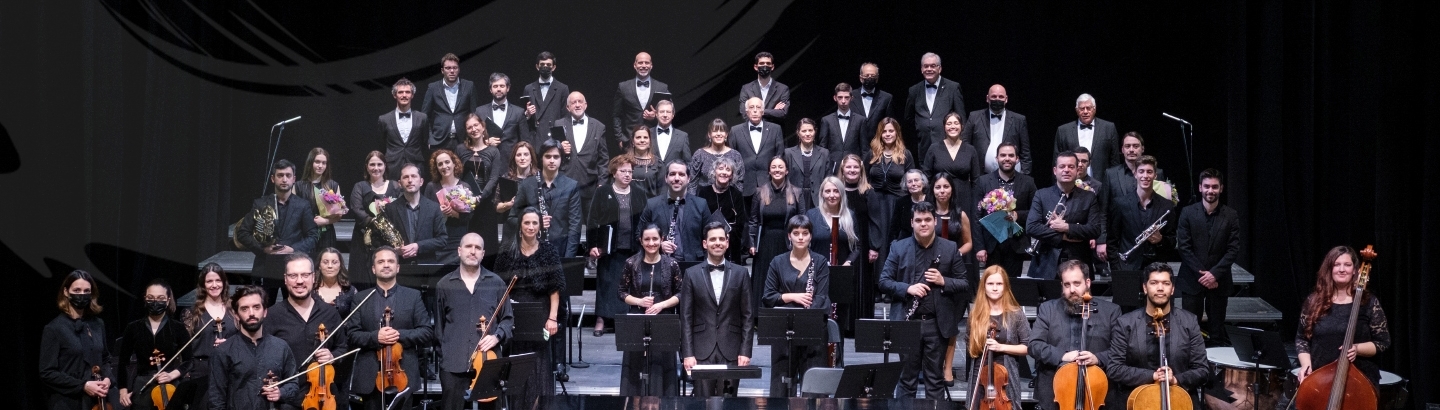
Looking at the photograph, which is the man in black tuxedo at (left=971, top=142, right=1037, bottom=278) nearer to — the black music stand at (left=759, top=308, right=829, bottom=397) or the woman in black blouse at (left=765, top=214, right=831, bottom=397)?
the woman in black blouse at (left=765, top=214, right=831, bottom=397)

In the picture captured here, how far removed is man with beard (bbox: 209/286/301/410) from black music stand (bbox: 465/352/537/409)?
35.1 inches

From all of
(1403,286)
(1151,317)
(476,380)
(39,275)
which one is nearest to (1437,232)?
(1403,286)

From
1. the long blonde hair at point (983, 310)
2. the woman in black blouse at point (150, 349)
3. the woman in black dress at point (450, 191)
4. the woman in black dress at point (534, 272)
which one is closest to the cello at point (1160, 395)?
the long blonde hair at point (983, 310)

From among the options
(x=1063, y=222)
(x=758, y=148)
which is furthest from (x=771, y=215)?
(x=1063, y=222)

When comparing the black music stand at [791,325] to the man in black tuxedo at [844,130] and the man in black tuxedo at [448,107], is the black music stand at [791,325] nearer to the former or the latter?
the man in black tuxedo at [844,130]

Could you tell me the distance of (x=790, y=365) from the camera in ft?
24.2

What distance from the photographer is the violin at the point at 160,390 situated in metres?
7.11

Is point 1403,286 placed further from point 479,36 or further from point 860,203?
point 479,36

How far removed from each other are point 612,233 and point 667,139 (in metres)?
1.19

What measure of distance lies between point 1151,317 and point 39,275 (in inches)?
253

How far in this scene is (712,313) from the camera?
753 cm

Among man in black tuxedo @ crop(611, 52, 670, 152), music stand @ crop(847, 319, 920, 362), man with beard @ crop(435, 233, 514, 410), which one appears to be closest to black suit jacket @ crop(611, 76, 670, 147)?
man in black tuxedo @ crop(611, 52, 670, 152)

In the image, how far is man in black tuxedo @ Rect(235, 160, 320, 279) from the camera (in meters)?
8.65

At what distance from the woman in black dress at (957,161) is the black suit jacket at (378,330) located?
11.9 ft
